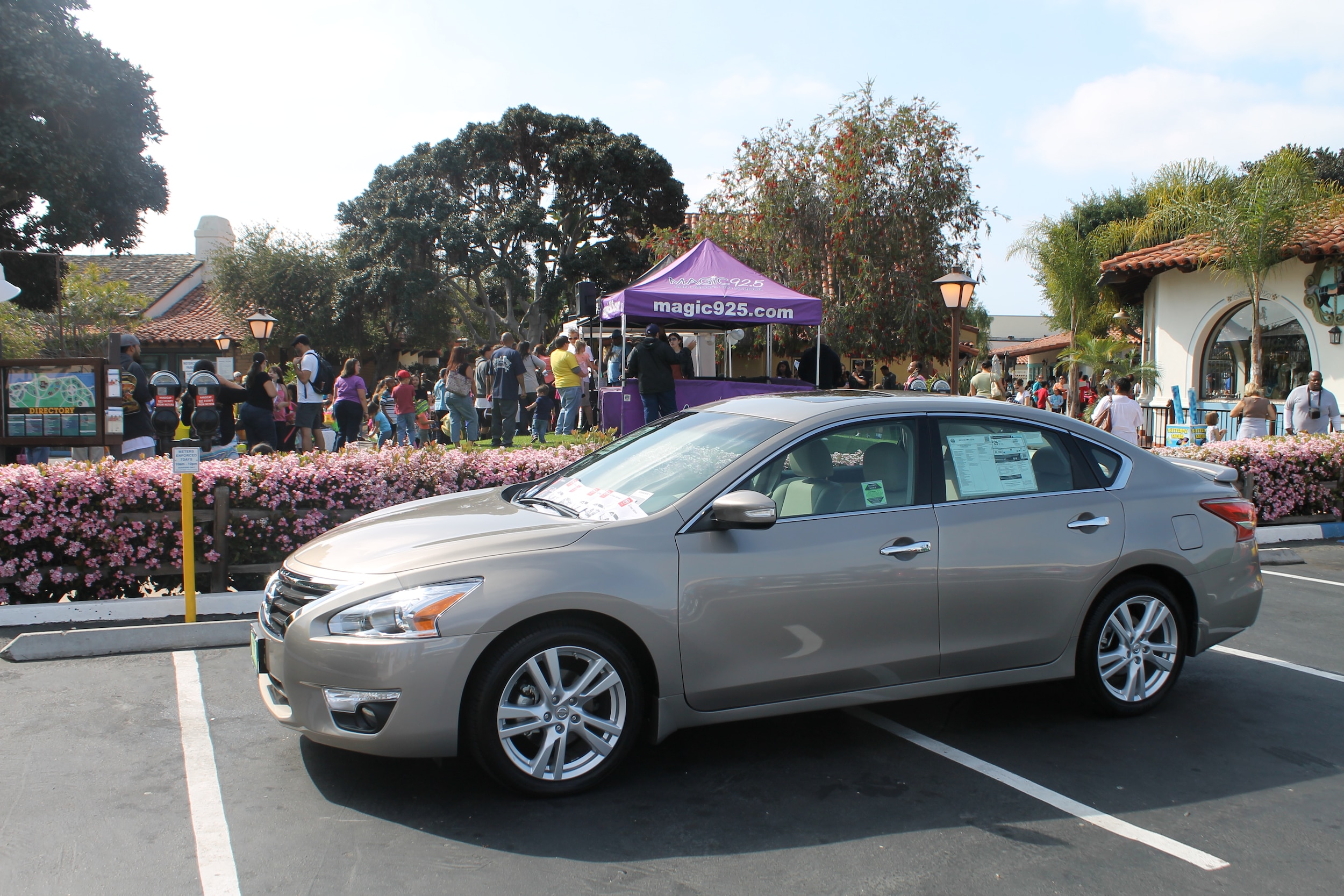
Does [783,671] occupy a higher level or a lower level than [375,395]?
lower

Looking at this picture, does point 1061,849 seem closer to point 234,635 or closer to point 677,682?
point 677,682

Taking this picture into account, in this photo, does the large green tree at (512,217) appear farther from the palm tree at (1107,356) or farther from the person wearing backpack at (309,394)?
the person wearing backpack at (309,394)

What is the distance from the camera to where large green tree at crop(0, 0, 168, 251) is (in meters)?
19.4

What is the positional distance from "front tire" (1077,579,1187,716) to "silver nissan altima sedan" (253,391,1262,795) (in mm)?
13

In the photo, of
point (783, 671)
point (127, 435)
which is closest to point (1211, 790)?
point (783, 671)

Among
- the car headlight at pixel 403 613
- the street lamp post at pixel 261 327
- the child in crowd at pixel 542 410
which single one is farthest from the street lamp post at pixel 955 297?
the street lamp post at pixel 261 327

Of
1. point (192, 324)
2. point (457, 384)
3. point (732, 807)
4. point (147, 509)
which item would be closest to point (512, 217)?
point (192, 324)

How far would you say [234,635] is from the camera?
19.2 feet

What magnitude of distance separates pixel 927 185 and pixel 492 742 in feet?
68.6

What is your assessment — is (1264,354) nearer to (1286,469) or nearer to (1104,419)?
(1104,419)

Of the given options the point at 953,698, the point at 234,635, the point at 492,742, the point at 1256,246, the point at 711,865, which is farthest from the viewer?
the point at 1256,246

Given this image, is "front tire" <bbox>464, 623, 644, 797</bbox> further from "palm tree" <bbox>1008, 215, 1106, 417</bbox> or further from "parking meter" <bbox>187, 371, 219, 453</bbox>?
"palm tree" <bbox>1008, 215, 1106, 417</bbox>

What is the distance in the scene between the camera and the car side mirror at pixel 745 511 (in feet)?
12.4

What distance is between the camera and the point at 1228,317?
19.0 metres
